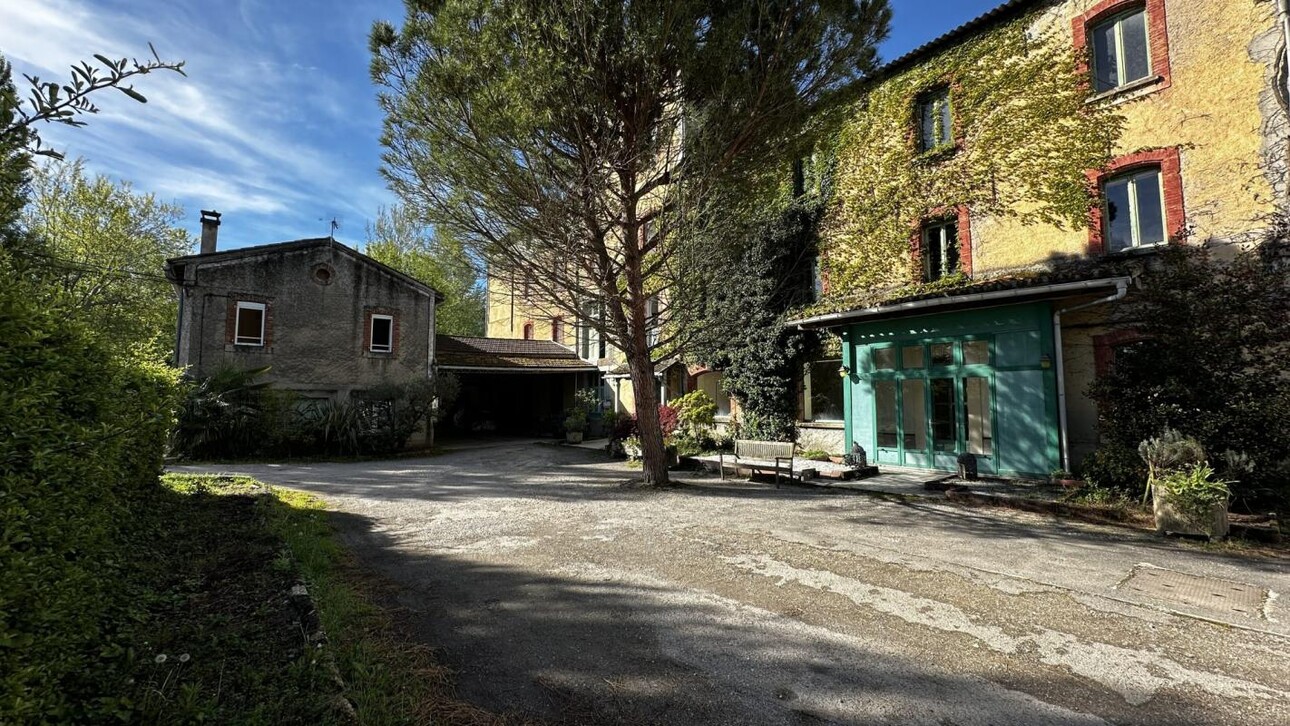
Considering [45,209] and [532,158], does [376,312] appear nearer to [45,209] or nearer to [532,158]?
[532,158]

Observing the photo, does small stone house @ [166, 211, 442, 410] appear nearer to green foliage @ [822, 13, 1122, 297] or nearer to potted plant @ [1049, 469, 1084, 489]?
green foliage @ [822, 13, 1122, 297]

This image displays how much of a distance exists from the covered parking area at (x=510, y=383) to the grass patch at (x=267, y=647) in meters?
15.3

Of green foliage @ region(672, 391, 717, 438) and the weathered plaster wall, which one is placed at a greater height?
the weathered plaster wall

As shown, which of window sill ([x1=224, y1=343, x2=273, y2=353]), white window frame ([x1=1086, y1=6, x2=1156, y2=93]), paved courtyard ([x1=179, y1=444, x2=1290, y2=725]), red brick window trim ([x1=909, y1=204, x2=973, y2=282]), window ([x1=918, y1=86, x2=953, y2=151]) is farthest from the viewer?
window sill ([x1=224, y1=343, x2=273, y2=353])

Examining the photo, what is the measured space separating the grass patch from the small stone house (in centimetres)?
1258

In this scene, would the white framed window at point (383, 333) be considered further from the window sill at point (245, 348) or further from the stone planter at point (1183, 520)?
the stone planter at point (1183, 520)

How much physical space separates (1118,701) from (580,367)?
2046 cm

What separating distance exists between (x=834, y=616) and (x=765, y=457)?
22.4ft

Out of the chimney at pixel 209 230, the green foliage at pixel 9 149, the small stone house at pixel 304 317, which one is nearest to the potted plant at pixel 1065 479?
the green foliage at pixel 9 149

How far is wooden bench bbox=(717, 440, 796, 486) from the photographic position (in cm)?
1022

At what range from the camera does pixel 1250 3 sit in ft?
27.9

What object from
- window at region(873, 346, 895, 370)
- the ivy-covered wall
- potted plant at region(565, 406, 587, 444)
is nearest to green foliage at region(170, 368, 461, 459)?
potted plant at region(565, 406, 587, 444)

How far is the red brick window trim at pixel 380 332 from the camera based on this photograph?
17.9 metres

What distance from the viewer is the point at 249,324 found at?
52.8ft
